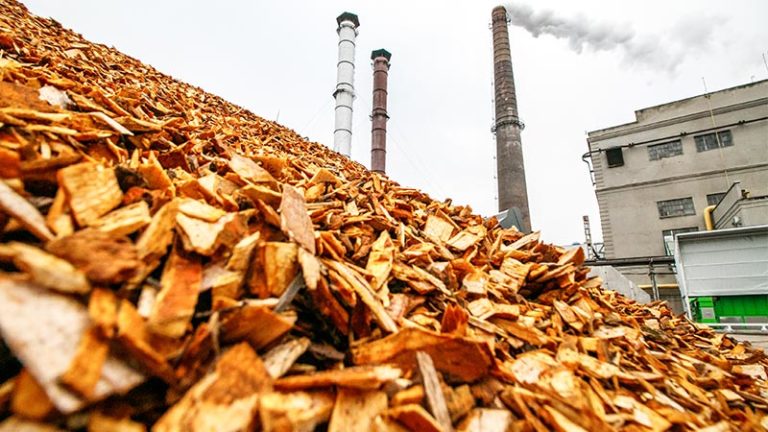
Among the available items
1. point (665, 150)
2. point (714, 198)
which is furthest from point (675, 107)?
point (714, 198)

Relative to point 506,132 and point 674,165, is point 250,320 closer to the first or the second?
point 506,132

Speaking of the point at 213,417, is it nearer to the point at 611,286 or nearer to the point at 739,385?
the point at 739,385

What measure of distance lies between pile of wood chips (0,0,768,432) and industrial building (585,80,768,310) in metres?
21.0

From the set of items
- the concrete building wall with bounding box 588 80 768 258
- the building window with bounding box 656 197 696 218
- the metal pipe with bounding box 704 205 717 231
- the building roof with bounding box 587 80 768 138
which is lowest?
the metal pipe with bounding box 704 205 717 231

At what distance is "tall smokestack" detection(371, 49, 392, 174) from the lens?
19.9 metres

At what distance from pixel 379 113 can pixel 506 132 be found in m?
7.62

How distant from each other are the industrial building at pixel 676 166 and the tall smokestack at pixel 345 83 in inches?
693

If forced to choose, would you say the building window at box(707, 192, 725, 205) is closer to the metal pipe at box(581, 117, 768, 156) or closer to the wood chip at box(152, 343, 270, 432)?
the metal pipe at box(581, 117, 768, 156)

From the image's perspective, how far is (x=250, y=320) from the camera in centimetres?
125

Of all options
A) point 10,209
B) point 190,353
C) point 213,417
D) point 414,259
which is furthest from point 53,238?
point 414,259

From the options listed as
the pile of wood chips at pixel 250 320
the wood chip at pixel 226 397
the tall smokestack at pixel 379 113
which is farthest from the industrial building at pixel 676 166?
the wood chip at pixel 226 397

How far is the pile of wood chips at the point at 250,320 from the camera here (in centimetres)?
99

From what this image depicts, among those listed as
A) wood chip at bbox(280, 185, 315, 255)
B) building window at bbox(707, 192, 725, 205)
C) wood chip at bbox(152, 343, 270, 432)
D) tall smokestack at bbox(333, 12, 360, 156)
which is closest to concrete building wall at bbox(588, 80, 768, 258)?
building window at bbox(707, 192, 725, 205)

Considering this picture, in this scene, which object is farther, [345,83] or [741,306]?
[345,83]
